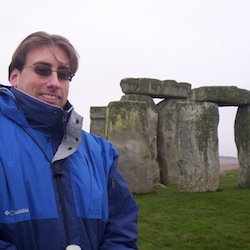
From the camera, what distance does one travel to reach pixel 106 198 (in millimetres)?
1983

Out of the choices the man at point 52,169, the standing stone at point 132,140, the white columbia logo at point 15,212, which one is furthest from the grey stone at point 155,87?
the white columbia logo at point 15,212

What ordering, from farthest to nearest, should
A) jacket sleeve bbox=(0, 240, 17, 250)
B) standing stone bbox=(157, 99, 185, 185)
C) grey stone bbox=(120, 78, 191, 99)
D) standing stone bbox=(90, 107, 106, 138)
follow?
standing stone bbox=(90, 107, 106, 138)
standing stone bbox=(157, 99, 185, 185)
grey stone bbox=(120, 78, 191, 99)
jacket sleeve bbox=(0, 240, 17, 250)

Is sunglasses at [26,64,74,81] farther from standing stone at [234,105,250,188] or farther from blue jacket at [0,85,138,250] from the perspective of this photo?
standing stone at [234,105,250,188]

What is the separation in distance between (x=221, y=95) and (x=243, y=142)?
137 cm

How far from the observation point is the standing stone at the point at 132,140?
9.81 metres

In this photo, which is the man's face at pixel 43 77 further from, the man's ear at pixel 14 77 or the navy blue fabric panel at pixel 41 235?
the navy blue fabric panel at pixel 41 235

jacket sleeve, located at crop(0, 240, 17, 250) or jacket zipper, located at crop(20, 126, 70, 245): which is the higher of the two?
jacket zipper, located at crop(20, 126, 70, 245)

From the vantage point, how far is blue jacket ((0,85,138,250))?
1.70m

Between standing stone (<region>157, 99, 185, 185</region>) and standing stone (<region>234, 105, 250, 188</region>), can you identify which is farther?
standing stone (<region>157, 99, 185, 185</region>)

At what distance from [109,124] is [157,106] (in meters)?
3.74

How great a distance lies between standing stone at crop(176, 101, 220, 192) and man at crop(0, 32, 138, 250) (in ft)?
24.0

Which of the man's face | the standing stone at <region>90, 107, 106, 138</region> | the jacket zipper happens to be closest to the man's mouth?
the man's face

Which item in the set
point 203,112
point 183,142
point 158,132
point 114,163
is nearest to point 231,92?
point 203,112

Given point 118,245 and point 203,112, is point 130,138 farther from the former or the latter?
point 118,245
